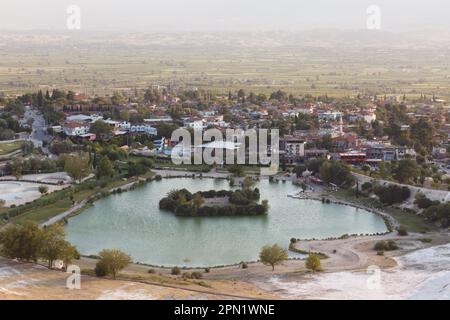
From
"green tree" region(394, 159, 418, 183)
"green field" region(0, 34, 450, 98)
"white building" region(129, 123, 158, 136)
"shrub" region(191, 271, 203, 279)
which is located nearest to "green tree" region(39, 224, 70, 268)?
"shrub" region(191, 271, 203, 279)

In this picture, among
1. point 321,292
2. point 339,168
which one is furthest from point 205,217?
point 321,292

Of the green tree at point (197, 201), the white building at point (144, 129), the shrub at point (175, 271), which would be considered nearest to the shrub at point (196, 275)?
the shrub at point (175, 271)

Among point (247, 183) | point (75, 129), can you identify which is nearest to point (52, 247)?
point (247, 183)

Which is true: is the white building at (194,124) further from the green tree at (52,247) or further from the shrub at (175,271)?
the green tree at (52,247)

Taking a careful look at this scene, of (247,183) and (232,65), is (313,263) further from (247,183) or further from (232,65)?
(232,65)

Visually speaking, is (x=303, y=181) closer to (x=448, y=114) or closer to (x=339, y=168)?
(x=339, y=168)
